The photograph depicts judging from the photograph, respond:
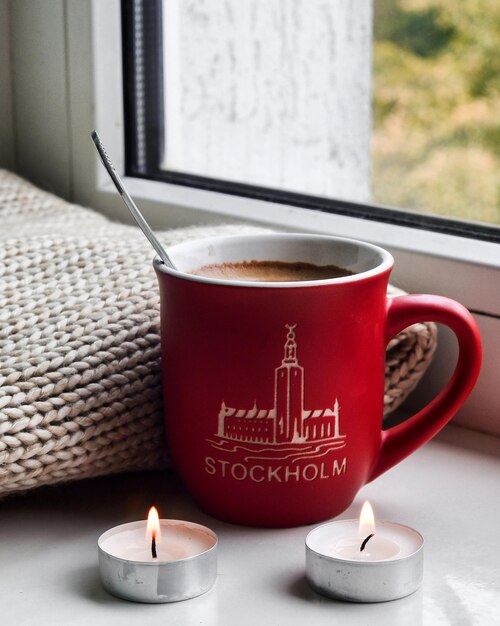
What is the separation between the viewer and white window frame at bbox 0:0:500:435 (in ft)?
1.95

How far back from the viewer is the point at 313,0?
98 cm

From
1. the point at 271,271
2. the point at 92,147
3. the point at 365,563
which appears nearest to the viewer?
the point at 365,563

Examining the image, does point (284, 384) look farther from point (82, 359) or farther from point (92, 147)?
point (92, 147)

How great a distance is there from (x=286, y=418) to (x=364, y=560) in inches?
2.8

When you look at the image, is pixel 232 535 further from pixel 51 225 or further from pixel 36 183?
pixel 36 183

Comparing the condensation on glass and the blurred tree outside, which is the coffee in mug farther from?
the blurred tree outside

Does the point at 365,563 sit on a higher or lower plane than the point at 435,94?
lower

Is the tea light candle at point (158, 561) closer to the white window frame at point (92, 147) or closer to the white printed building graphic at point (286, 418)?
the white printed building graphic at point (286, 418)

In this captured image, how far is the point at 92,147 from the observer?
760 millimetres

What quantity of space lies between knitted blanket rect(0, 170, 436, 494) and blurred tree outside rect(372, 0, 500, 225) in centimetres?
192

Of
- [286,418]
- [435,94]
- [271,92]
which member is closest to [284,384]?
[286,418]

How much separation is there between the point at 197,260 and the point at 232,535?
0.45 feet

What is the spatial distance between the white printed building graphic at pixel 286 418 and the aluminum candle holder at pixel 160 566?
5 cm

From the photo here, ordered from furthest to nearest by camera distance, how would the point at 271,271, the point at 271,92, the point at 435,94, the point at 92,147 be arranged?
the point at 435,94 < the point at 271,92 < the point at 92,147 < the point at 271,271
